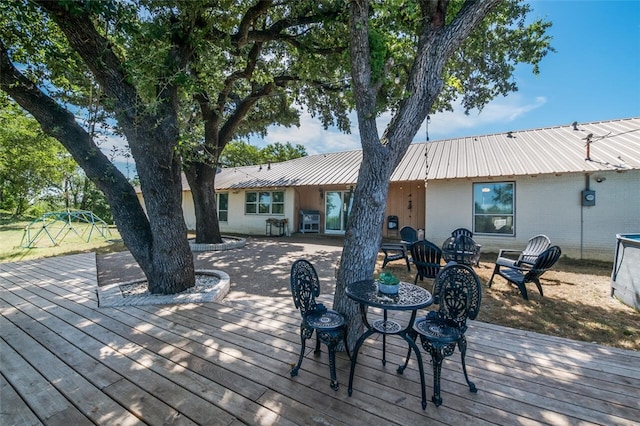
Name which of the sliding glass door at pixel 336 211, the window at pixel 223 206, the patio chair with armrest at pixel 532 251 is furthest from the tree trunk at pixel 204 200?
the patio chair with armrest at pixel 532 251

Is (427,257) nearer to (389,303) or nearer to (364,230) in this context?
(364,230)

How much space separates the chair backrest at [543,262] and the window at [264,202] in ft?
36.9

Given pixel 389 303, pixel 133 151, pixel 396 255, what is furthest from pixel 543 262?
pixel 133 151

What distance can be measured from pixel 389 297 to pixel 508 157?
394 inches

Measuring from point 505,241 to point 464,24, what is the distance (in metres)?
8.36

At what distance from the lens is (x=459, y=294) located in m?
2.32

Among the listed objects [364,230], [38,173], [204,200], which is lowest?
[364,230]

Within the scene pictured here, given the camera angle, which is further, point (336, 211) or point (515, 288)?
point (336, 211)

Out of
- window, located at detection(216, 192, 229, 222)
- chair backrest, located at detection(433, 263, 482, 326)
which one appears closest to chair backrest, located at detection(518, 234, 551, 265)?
chair backrest, located at detection(433, 263, 482, 326)

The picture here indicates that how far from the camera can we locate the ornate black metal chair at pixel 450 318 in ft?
6.98

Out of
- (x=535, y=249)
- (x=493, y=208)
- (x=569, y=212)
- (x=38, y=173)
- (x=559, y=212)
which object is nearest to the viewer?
(x=535, y=249)

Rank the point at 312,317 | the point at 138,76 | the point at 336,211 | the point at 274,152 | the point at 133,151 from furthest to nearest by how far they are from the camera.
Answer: the point at 274,152, the point at 336,211, the point at 133,151, the point at 138,76, the point at 312,317

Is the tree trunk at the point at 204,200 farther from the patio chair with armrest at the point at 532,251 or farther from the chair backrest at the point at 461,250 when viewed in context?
the patio chair with armrest at the point at 532,251

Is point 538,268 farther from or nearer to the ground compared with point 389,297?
nearer to the ground
